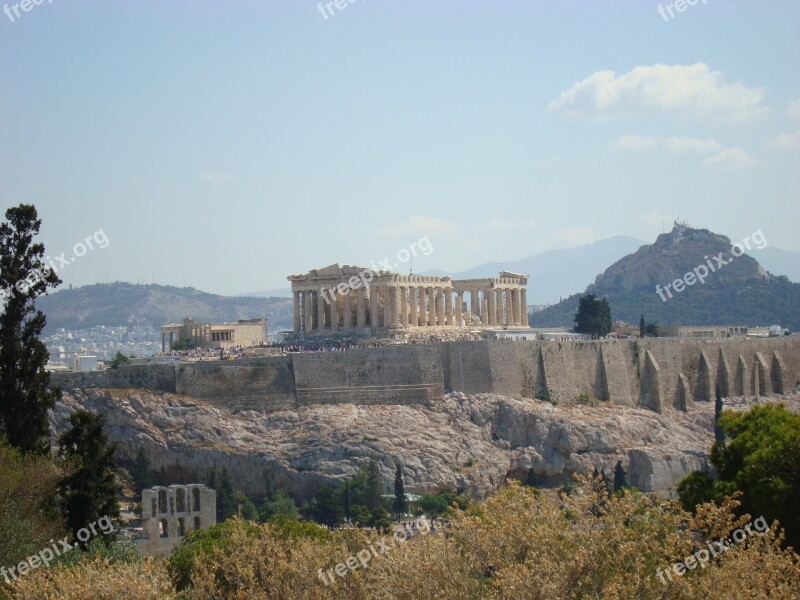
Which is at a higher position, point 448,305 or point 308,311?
point 448,305

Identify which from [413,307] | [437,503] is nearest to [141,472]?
[437,503]

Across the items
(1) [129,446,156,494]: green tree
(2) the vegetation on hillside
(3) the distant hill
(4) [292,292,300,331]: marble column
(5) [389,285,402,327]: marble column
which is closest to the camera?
(1) [129,446,156,494]: green tree

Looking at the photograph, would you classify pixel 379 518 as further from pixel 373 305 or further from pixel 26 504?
pixel 26 504

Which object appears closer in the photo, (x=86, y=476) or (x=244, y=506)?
(x=86, y=476)

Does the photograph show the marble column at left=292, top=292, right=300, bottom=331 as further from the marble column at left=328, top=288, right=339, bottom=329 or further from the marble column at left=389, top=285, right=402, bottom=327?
the marble column at left=389, top=285, right=402, bottom=327

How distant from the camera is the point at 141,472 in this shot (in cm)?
6406

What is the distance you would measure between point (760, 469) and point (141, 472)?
33.8 metres

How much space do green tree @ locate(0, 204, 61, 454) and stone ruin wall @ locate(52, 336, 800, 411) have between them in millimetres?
19780

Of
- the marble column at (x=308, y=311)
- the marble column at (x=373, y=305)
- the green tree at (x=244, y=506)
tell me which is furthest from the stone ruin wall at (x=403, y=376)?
the marble column at (x=308, y=311)

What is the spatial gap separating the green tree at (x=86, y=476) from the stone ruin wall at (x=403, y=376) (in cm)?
2252

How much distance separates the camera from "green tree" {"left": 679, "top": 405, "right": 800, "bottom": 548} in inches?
1451

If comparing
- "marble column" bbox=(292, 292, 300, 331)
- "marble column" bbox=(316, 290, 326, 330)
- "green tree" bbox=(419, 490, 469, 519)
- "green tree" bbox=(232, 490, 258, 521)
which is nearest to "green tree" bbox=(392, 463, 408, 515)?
"green tree" bbox=(419, 490, 469, 519)

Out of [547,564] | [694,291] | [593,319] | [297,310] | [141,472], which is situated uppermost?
[694,291]

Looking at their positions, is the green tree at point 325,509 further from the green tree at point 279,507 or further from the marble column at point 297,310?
the marble column at point 297,310
